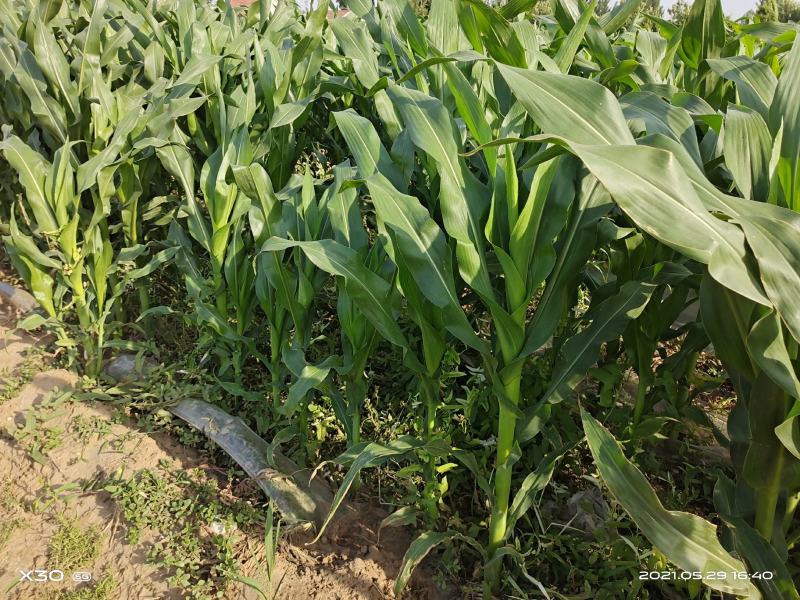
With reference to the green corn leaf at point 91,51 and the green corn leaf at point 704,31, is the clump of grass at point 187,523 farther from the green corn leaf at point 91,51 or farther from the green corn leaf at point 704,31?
the green corn leaf at point 704,31

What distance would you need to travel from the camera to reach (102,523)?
2.06 meters

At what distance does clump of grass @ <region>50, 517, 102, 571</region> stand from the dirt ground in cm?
1

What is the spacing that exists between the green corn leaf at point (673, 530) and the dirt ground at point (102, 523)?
810 mm

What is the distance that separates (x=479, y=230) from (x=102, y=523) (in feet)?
5.58

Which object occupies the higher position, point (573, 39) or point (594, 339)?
point (573, 39)

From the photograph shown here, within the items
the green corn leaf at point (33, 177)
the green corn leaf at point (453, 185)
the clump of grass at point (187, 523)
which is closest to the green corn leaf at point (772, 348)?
the green corn leaf at point (453, 185)

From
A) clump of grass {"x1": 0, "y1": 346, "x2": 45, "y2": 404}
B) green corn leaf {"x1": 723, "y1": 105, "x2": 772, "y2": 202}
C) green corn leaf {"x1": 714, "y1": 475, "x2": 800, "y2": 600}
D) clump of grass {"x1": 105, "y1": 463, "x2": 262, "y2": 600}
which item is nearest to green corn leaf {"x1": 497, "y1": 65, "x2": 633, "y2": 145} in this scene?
green corn leaf {"x1": 723, "y1": 105, "x2": 772, "y2": 202}

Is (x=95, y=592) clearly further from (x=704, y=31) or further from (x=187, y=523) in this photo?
(x=704, y=31)

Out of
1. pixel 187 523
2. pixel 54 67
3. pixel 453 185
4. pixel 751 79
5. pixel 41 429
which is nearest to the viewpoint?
pixel 453 185

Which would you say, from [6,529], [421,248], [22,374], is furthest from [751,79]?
[22,374]

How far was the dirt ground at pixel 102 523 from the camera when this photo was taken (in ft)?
5.91

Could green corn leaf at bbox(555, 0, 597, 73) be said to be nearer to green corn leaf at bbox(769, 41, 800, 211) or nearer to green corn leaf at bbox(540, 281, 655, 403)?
green corn leaf at bbox(769, 41, 800, 211)

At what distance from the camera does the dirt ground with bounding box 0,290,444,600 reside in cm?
180

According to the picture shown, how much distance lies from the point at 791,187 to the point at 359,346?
1202 millimetres
